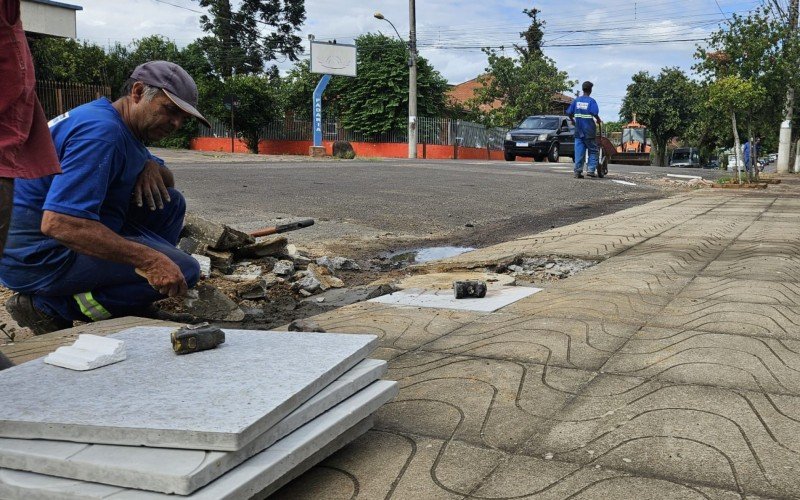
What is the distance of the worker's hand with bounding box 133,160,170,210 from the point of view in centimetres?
339

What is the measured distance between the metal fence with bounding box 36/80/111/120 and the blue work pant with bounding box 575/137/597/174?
50.5 feet

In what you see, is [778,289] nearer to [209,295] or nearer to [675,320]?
[675,320]

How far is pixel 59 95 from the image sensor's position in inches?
904

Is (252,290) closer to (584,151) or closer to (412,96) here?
(584,151)

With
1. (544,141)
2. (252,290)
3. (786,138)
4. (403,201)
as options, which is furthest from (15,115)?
(786,138)

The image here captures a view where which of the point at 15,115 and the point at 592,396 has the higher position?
the point at 15,115

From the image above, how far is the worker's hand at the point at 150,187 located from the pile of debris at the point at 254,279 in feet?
2.71

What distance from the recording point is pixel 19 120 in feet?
6.04

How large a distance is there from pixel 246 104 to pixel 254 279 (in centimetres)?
3194

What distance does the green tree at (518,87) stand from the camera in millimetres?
47000

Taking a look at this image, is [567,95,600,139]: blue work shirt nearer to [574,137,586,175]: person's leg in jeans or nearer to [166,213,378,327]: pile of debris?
[574,137,586,175]: person's leg in jeans

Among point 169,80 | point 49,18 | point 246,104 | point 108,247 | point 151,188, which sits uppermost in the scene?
point 49,18

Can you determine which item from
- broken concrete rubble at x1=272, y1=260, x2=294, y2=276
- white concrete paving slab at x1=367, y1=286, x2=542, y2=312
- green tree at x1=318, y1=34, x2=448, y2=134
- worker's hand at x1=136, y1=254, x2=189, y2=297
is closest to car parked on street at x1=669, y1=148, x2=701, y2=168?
green tree at x1=318, y1=34, x2=448, y2=134

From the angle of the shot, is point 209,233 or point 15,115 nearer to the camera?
point 15,115
